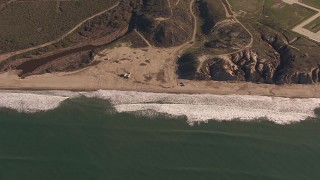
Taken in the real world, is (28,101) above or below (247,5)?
below

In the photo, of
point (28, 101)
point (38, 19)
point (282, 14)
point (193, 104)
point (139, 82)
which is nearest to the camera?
point (28, 101)

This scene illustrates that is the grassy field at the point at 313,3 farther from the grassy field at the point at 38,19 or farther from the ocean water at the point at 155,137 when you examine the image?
the grassy field at the point at 38,19

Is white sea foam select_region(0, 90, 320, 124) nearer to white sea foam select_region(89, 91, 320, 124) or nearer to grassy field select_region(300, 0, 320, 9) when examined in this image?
white sea foam select_region(89, 91, 320, 124)

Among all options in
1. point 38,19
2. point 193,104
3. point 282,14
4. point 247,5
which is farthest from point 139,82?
point 282,14

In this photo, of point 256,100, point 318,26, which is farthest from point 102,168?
point 318,26

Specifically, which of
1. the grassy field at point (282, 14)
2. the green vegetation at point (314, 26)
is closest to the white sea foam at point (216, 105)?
the green vegetation at point (314, 26)

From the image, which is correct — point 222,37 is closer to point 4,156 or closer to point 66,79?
point 66,79

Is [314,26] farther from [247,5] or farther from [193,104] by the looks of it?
[193,104]
